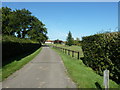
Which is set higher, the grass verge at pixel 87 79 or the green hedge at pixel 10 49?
the green hedge at pixel 10 49

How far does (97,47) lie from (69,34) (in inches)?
3868

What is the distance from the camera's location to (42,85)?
570 cm

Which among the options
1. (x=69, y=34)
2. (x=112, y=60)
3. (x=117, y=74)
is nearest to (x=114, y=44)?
(x=112, y=60)

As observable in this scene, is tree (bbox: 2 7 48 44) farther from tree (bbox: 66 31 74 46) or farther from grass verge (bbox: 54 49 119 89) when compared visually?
grass verge (bbox: 54 49 119 89)

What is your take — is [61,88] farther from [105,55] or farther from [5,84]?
[105,55]

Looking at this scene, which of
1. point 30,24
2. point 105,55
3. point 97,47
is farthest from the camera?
point 30,24

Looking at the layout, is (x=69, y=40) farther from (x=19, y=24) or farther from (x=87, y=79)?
(x=87, y=79)

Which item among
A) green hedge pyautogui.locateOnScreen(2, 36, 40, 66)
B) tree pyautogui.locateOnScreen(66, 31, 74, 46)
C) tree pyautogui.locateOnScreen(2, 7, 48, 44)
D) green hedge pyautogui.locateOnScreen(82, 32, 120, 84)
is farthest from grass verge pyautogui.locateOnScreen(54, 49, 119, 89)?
tree pyautogui.locateOnScreen(66, 31, 74, 46)

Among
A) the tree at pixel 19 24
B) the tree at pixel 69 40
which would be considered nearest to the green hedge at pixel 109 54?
the tree at pixel 19 24

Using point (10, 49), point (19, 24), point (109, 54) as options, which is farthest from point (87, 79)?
point (19, 24)

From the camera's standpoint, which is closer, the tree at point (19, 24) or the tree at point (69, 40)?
the tree at point (19, 24)

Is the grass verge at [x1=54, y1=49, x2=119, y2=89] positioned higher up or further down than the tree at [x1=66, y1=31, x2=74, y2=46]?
further down

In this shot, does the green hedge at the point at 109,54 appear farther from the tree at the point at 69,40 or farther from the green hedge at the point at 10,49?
the tree at the point at 69,40

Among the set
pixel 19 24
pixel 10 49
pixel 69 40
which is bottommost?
pixel 10 49
